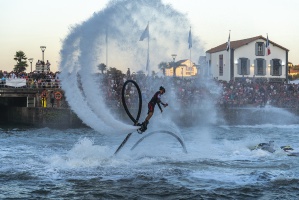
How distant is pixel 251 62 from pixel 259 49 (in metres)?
2.78

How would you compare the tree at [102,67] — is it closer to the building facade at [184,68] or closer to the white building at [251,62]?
the building facade at [184,68]

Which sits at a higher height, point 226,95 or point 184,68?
point 184,68

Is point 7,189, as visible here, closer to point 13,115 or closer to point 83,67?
point 83,67

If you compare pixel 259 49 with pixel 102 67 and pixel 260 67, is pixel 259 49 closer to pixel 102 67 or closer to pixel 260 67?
pixel 260 67

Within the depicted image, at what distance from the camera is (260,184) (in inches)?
744

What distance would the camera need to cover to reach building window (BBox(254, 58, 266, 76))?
77.8 meters

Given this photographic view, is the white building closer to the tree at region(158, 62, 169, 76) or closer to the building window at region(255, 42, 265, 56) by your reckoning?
the building window at region(255, 42, 265, 56)

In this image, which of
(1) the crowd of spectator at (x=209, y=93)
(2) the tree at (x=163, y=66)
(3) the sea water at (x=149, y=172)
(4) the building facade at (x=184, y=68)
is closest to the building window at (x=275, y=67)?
(1) the crowd of spectator at (x=209, y=93)

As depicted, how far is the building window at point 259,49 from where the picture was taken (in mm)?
78562

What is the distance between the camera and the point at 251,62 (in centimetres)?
7775

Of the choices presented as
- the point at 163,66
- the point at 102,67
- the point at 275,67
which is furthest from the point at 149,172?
the point at 275,67

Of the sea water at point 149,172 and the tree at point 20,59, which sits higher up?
the tree at point 20,59

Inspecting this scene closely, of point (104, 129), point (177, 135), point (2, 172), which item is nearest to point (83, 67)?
point (104, 129)

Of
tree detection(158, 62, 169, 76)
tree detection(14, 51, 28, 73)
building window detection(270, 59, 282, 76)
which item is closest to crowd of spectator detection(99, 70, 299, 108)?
tree detection(158, 62, 169, 76)
